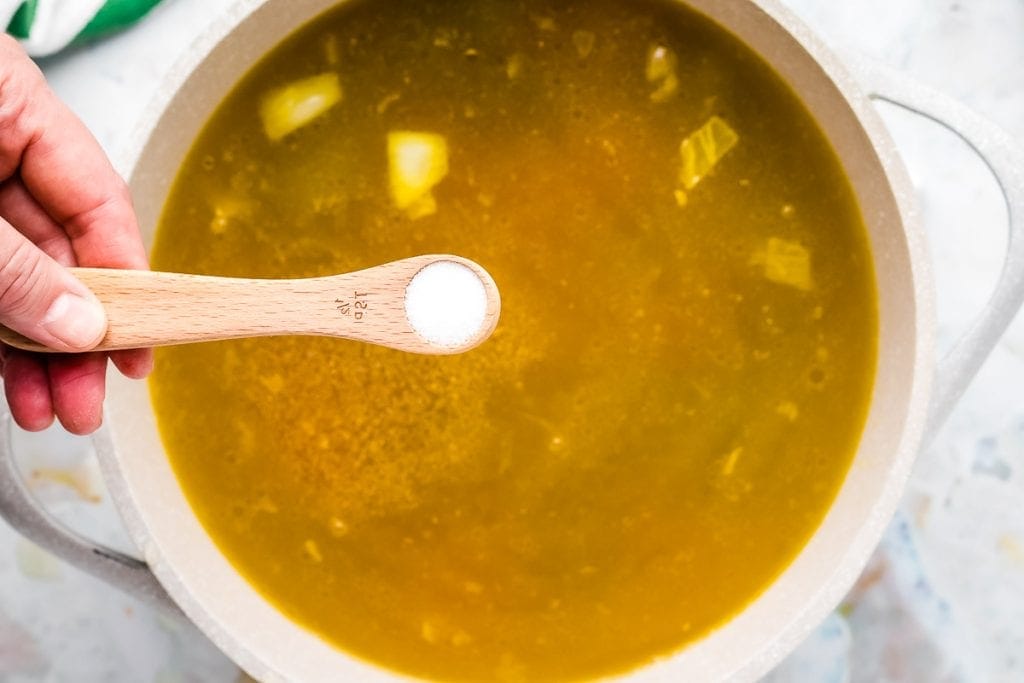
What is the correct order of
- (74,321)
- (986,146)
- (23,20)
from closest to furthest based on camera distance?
(74,321) < (986,146) < (23,20)

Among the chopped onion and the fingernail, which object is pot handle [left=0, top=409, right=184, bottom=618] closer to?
the fingernail

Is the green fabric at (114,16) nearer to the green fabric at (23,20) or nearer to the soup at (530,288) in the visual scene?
the green fabric at (23,20)

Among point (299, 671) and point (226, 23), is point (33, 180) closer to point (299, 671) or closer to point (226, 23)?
point (226, 23)

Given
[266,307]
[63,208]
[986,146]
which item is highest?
[986,146]

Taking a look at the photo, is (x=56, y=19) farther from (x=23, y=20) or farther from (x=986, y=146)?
(x=986, y=146)

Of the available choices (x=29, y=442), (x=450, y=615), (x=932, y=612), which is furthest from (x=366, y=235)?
(x=932, y=612)

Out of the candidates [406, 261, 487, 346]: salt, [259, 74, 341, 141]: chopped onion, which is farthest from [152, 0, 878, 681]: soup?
[406, 261, 487, 346]: salt

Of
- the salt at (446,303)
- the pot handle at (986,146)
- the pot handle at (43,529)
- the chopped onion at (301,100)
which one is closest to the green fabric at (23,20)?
the chopped onion at (301,100)

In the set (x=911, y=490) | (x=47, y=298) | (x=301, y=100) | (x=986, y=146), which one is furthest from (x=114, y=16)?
(x=911, y=490)
